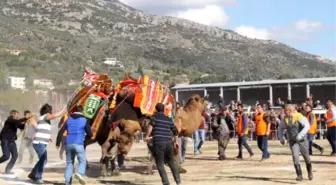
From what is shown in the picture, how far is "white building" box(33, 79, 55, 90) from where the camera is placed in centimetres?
6209

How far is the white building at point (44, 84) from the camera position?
62094mm

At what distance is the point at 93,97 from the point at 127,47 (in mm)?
77296

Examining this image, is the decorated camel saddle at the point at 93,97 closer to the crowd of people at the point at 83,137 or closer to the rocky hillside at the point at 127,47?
the crowd of people at the point at 83,137

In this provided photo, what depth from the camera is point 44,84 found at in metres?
63.5

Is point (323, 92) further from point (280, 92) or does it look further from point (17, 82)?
point (17, 82)

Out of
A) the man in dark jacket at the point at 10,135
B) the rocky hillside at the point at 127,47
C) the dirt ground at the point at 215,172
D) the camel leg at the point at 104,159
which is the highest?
the rocky hillside at the point at 127,47

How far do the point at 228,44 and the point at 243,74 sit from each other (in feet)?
83.2

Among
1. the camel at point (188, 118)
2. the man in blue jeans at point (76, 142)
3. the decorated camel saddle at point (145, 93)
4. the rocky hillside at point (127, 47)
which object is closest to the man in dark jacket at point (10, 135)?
the decorated camel saddle at point (145, 93)

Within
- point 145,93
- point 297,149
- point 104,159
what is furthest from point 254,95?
point 297,149

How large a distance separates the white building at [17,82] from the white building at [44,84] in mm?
1163

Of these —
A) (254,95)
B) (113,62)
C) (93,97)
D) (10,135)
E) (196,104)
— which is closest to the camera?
(10,135)

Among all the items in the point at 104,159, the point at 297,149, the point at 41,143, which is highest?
the point at 41,143

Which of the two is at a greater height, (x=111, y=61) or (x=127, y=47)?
(x=127, y=47)

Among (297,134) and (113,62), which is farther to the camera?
(113,62)
